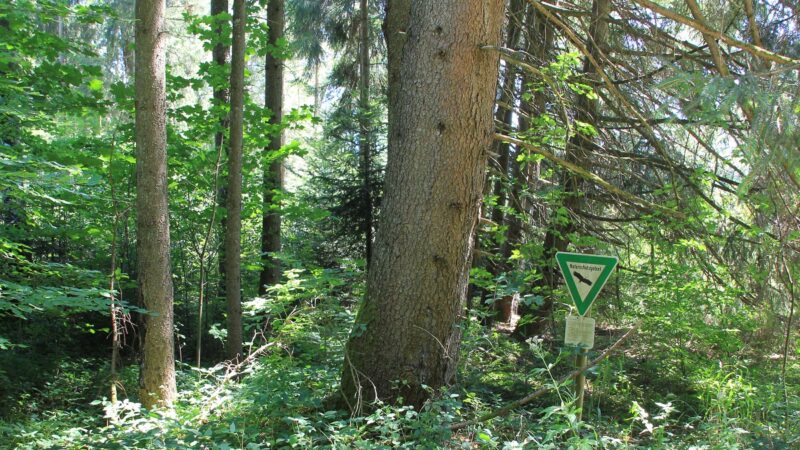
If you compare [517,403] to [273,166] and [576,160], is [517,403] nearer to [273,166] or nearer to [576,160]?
[576,160]

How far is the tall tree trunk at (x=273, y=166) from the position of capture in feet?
34.5

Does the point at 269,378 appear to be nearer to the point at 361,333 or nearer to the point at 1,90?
the point at 361,333

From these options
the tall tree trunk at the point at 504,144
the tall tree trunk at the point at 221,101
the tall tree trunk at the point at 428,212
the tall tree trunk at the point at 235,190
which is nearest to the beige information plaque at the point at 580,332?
the tall tree trunk at the point at 428,212

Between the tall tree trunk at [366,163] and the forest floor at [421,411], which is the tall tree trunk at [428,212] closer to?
the forest floor at [421,411]

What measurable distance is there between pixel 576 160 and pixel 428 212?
12.9ft

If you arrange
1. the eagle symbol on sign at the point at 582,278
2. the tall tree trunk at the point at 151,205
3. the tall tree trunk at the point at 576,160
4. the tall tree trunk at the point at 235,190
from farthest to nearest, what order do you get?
the tall tree trunk at the point at 235,190 < the tall tree trunk at the point at 576,160 < the tall tree trunk at the point at 151,205 < the eagle symbol on sign at the point at 582,278

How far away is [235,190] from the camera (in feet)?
28.4

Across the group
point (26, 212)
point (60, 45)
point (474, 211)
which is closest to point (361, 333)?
point (474, 211)

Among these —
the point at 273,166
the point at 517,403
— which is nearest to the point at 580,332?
the point at 517,403

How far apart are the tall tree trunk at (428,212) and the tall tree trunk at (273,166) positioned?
19.1 ft

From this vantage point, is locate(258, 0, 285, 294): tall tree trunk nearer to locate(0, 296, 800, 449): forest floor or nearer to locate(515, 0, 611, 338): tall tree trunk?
locate(0, 296, 800, 449): forest floor

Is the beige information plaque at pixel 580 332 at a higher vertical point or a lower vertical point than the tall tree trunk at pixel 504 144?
lower

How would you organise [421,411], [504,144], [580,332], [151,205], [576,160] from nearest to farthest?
1. [580,332]
2. [421,411]
3. [151,205]
4. [576,160]
5. [504,144]

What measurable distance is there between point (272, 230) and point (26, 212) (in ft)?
13.6
